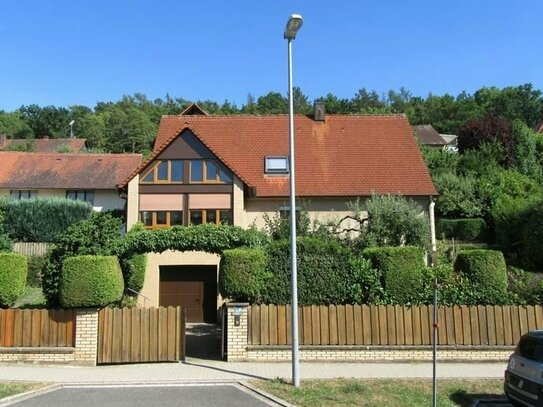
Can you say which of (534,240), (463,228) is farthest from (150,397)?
(463,228)

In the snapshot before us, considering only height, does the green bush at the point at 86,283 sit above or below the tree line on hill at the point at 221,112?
below

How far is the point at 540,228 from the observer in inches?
1046

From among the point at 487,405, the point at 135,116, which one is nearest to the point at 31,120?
the point at 135,116

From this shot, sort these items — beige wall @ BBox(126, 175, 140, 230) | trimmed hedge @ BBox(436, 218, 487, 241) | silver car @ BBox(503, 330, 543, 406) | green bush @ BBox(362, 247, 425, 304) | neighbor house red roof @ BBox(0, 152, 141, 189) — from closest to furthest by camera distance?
silver car @ BBox(503, 330, 543, 406)
green bush @ BBox(362, 247, 425, 304)
beige wall @ BBox(126, 175, 140, 230)
trimmed hedge @ BBox(436, 218, 487, 241)
neighbor house red roof @ BBox(0, 152, 141, 189)

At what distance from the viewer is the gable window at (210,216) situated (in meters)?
24.6

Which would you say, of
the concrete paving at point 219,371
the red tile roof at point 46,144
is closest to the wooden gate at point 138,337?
the concrete paving at point 219,371

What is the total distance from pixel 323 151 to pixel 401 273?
583 inches

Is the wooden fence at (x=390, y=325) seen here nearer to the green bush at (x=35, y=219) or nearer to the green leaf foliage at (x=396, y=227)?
the green leaf foliage at (x=396, y=227)

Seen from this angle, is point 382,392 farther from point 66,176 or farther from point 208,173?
point 66,176

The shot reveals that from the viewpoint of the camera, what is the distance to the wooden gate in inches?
556

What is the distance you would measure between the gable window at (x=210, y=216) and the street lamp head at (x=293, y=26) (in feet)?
45.6

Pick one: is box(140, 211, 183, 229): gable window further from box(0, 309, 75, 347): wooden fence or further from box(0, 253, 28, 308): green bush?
box(0, 309, 75, 347): wooden fence

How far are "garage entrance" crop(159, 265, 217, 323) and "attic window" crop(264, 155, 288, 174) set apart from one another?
20.1 feet

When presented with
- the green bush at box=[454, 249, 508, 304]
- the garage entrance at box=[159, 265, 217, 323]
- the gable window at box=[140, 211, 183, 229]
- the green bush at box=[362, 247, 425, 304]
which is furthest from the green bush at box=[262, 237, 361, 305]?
the gable window at box=[140, 211, 183, 229]
